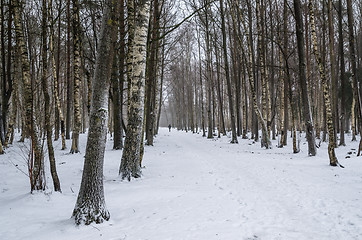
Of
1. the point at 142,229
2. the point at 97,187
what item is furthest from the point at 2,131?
the point at 142,229

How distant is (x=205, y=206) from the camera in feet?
13.7

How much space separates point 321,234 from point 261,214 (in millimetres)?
915

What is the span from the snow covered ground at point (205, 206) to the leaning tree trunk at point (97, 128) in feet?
0.82

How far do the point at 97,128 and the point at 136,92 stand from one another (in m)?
2.37

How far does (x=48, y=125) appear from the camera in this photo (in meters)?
4.44

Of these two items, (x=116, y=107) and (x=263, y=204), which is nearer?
(x=263, y=204)

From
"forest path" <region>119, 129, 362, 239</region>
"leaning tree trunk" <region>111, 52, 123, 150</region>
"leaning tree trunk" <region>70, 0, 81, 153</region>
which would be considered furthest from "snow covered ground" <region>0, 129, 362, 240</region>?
"leaning tree trunk" <region>111, 52, 123, 150</region>

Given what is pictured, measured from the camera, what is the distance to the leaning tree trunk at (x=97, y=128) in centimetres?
335

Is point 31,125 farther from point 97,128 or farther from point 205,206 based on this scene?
point 205,206

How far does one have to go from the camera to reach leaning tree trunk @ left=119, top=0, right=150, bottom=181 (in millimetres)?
5301

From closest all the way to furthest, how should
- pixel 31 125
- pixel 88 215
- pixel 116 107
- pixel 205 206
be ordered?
pixel 88 215, pixel 205 206, pixel 31 125, pixel 116 107

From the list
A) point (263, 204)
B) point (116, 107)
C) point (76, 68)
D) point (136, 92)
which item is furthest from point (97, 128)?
point (116, 107)

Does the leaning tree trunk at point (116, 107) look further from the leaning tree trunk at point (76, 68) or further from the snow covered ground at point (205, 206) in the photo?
the snow covered ground at point (205, 206)

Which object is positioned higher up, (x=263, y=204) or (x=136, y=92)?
(x=136, y=92)
